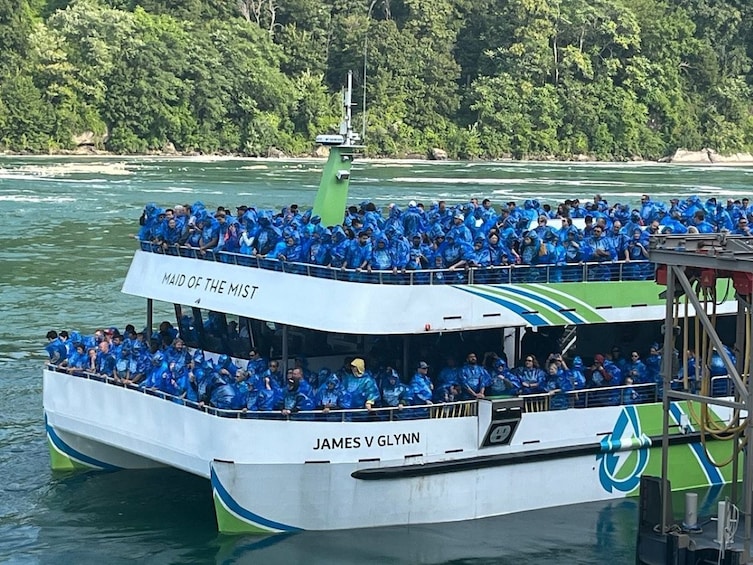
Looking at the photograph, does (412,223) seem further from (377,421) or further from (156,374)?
(156,374)

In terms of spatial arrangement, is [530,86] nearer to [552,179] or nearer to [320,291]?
[552,179]

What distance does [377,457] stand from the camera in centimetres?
1570

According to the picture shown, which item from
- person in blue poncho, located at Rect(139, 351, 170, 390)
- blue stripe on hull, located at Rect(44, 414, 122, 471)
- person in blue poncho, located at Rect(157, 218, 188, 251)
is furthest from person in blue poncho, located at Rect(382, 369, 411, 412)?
blue stripe on hull, located at Rect(44, 414, 122, 471)

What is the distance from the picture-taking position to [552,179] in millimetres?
71375

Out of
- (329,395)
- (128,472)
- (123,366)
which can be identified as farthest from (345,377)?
(128,472)

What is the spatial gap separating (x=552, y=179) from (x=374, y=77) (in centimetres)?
1999

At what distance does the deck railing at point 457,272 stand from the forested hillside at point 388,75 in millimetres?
65008

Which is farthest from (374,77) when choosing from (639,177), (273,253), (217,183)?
(273,253)

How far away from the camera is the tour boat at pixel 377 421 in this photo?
15508 mm

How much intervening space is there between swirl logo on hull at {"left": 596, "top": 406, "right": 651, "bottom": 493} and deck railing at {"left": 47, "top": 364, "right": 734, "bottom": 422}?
24 cm

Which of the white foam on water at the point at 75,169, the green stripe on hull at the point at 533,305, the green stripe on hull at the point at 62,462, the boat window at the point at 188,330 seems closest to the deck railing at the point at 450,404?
the green stripe on hull at the point at 533,305

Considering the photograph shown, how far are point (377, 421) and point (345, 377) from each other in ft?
1.98

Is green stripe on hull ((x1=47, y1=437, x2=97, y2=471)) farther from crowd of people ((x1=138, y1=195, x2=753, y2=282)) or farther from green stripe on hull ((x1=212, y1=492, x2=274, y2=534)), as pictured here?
green stripe on hull ((x1=212, y1=492, x2=274, y2=534))

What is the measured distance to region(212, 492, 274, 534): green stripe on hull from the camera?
1559 cm
